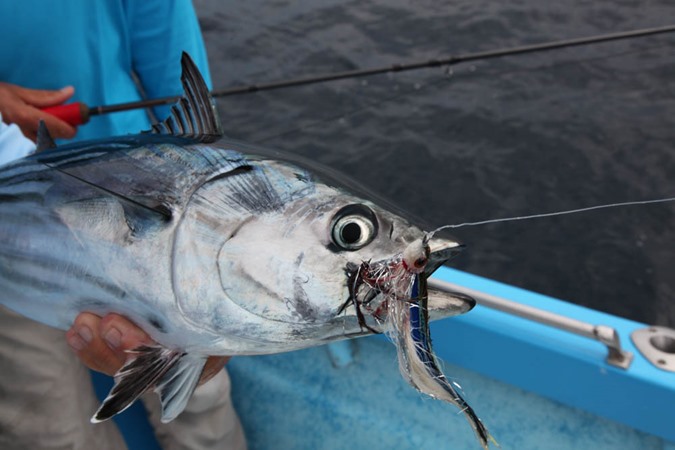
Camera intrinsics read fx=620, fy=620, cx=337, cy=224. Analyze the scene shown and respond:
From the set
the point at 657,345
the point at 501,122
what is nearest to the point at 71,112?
the point at 657,345

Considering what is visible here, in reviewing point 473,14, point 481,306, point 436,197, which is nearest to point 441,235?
point 481,306

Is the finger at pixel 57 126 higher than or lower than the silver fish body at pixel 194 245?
lower

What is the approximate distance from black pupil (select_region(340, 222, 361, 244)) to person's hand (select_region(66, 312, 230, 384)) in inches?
22.2

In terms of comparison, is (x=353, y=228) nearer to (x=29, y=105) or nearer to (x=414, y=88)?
(x=29, y=105)

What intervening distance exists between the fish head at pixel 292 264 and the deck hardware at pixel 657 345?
4.73ft

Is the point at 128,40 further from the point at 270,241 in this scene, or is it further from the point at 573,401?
the point at 573,401

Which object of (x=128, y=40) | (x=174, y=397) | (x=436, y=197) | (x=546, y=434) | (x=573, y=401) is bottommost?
(x=436, y=197)

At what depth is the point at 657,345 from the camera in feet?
8.05

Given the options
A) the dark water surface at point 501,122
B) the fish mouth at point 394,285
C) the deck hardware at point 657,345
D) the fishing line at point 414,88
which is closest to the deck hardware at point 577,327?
the deck hardware at point 657,345

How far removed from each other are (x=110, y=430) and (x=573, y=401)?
1.89m

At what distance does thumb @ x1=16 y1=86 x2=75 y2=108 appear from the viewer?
239cm

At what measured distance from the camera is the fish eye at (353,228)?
133 centimetres

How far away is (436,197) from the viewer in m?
6.20

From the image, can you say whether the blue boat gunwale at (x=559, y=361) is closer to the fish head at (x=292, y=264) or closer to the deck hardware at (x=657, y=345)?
the deck hardware at (x=657, y=345)
